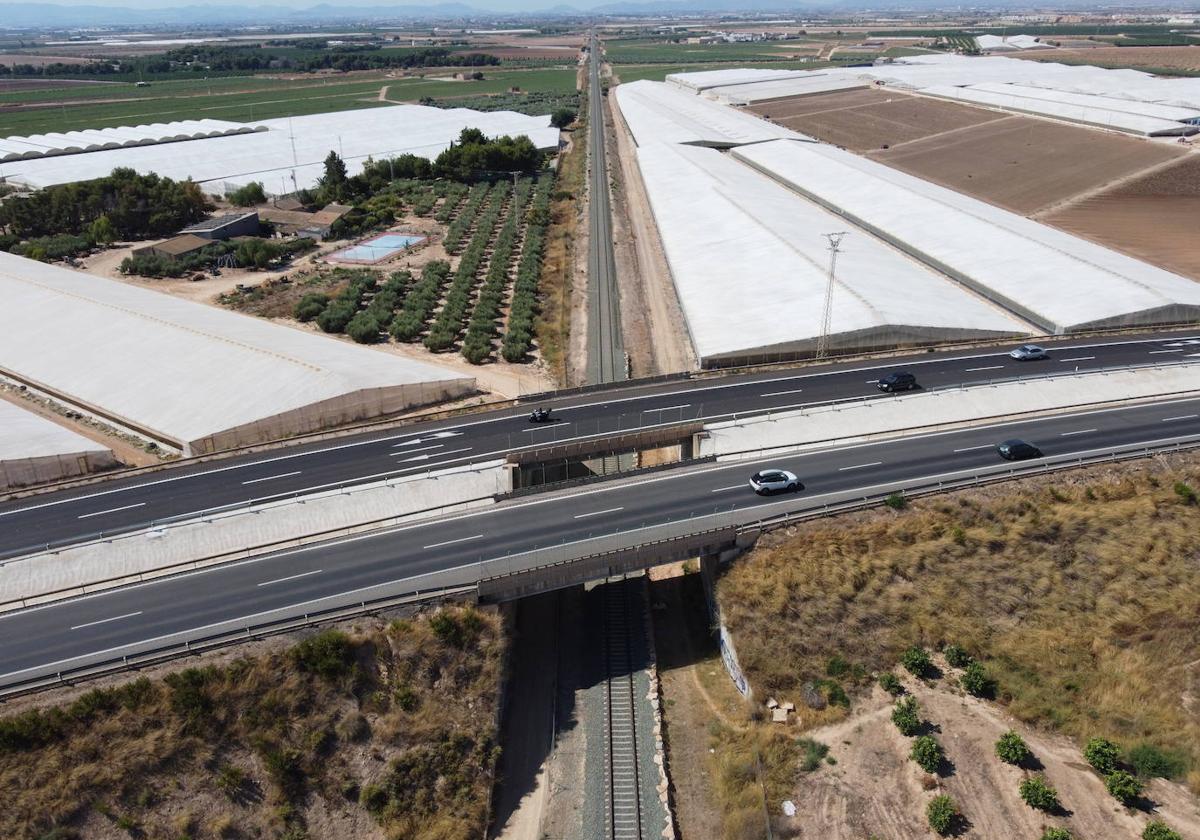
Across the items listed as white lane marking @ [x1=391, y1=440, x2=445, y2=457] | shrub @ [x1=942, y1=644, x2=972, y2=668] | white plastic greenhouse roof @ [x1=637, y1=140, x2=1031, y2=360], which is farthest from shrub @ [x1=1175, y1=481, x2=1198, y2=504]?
white lane marking @ [x1=391, y1=440, x2=445, y2=457]

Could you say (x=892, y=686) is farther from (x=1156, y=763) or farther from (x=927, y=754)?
(x=1156, y=763)

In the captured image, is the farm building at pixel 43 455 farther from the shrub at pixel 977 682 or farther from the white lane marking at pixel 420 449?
the shrub at pixel 977 682

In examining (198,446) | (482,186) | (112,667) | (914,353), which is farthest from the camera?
(482,186)

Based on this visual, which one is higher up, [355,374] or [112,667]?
[355,374]

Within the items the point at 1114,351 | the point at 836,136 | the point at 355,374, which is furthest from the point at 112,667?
the point at 836,136

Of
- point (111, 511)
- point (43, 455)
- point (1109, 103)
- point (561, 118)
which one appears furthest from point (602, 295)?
point (1109, 103)

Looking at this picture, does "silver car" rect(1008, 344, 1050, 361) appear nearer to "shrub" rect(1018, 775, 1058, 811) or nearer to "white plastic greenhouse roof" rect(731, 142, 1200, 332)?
"white plastic greenhouse roof" rect(731, 142, 1200, 332)

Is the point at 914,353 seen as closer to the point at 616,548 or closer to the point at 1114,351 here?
the point at 1114,351

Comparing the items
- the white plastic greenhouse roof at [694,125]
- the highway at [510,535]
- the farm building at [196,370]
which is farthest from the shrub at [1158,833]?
the white plastic greenhouse roof at [694,125]
